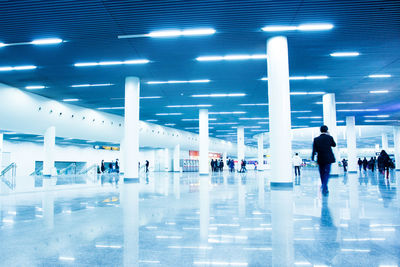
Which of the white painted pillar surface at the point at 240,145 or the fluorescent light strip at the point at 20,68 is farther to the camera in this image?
the white painted pillar surface at the point at 240,145

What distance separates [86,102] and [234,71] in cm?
1583

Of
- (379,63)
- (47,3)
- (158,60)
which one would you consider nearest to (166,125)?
(158,60)

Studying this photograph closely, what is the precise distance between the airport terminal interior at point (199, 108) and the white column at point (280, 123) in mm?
52

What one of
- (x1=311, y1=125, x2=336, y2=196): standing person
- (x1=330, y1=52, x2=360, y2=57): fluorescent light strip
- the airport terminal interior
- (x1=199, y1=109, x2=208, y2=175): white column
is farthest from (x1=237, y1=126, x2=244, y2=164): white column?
(x1=311, y1=125, x2=336, y2=196): standing person

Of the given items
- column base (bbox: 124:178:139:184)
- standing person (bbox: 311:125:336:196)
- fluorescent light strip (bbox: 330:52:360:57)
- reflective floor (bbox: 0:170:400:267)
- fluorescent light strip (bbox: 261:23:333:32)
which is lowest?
column base (bbox: 124:178:139:184)

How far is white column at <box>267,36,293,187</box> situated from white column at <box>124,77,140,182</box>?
376 inches

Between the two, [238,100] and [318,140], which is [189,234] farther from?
[238,100]

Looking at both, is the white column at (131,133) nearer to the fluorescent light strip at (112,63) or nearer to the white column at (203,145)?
the fluorescent light strip at (112,63)

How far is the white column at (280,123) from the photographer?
12172 mm

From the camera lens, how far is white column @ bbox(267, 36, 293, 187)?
1217 cm

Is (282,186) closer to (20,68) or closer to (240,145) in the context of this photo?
(20,68)

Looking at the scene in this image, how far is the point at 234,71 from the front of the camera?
18531mm

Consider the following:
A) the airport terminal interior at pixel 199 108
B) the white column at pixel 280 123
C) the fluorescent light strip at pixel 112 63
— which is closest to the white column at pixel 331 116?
the airport terminal interior at pixel 199 108

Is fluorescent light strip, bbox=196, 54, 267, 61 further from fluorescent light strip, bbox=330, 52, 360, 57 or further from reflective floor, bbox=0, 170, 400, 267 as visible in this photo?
reflective floor, bbox=0, 170, 400, 267
